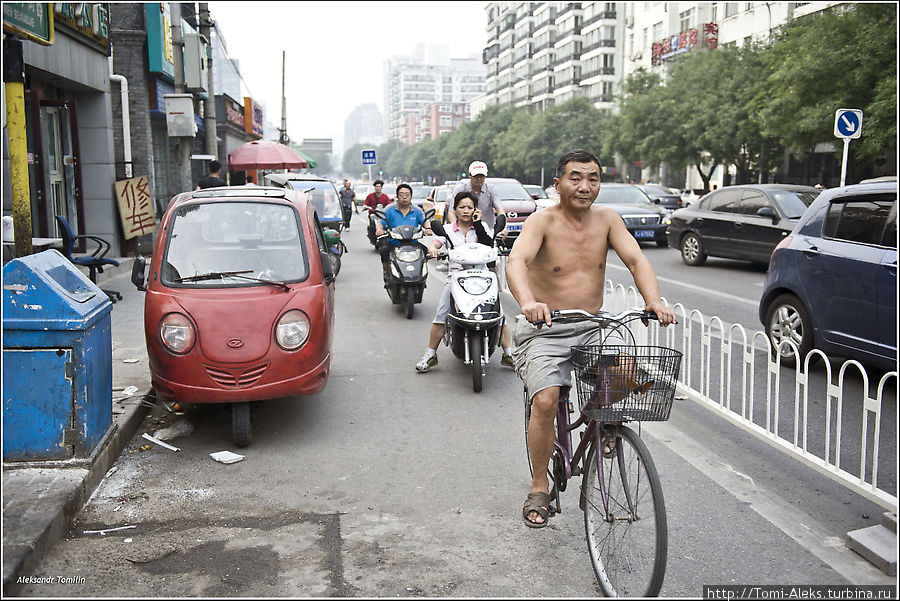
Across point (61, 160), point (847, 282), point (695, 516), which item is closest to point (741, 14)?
point (61, 160)

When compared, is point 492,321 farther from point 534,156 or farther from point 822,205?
point 534,156

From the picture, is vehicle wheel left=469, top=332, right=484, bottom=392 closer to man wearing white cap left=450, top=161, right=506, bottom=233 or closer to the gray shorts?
man wearing white cap left=450, top=161, right=506, bottom=233

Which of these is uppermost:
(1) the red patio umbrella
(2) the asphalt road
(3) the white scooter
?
(1) the red patio umbrella

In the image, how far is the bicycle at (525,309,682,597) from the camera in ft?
10.9

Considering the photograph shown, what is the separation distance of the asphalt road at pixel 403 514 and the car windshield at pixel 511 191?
15.6 meters

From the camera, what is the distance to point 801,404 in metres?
6.50

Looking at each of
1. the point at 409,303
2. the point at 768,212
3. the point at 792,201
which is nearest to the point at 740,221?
the point at 792,201

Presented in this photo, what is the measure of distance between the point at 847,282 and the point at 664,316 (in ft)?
13.2

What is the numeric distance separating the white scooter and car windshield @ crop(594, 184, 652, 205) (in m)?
14.7

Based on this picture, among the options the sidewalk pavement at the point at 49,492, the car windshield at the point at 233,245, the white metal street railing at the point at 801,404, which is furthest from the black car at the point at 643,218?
the sidewalk pavement at the point at 49,492

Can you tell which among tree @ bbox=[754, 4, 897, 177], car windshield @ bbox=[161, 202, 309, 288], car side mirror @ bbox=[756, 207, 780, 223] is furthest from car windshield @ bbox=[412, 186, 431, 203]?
car windshield @ bbox=[161, 202, 309, 288]

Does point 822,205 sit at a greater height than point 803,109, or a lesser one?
lesser

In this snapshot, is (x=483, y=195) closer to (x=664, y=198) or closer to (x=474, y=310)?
(x=474, y=310)

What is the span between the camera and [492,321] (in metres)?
7.12
